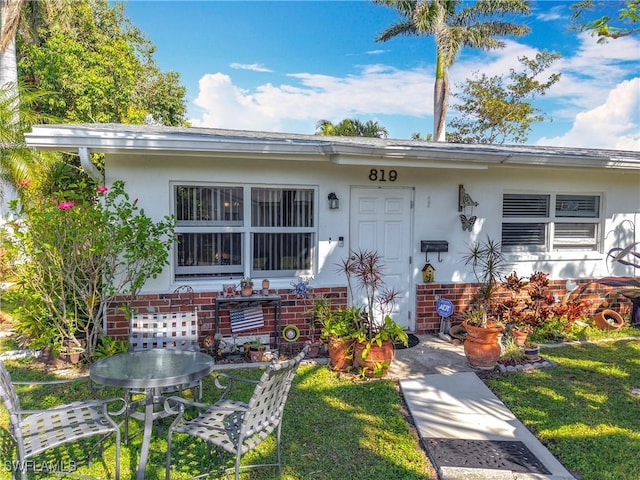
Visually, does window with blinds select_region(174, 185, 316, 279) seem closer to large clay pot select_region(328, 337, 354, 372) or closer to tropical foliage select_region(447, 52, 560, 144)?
large clay pot select_region(328, 337, 354, 372)

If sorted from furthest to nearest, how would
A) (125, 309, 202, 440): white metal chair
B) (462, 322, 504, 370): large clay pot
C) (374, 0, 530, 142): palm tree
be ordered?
(374, 0, 530, 142): palm tree
(462, 322, 504, 370): large clay pot
(125, 309, 202, 440): white metal chair

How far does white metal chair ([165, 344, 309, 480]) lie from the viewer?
2.81 meters

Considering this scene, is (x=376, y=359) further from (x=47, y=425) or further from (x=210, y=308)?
(x=47, y=425)

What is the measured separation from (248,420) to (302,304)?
332 cm

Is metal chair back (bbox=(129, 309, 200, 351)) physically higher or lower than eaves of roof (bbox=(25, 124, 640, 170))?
lower

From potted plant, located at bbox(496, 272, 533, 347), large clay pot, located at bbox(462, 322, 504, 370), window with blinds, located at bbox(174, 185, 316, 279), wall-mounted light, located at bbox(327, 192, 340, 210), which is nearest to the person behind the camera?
large clay pot, located at bbox(462, 322, 504, 370)

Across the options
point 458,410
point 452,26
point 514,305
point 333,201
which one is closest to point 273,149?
point 333,201

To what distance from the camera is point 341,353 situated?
5188 millimetres

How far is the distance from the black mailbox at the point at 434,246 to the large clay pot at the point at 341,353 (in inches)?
88.8

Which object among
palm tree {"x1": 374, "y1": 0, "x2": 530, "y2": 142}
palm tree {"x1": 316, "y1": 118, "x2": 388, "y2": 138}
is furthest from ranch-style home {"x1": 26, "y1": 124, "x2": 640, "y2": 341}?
palm tree {"x1": 316, "y1": 118, "x2": 388, "y2": 138}

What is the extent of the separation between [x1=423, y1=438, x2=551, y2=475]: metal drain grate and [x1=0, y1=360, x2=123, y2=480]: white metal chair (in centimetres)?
244

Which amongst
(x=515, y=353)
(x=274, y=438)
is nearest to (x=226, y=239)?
(x=274, y=438)

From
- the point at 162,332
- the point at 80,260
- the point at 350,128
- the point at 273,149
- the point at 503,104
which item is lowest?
the point at 162,332

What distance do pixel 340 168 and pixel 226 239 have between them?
1.94m
